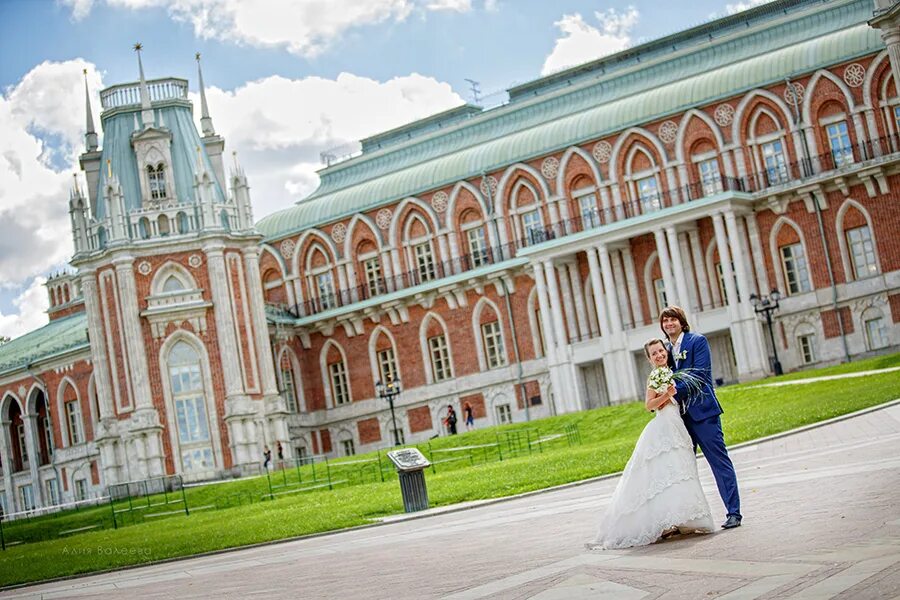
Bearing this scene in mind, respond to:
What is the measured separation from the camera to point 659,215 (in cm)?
4825

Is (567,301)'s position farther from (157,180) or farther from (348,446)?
(157,180)

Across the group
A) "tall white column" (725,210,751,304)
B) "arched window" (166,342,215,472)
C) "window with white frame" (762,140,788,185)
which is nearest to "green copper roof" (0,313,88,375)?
"arched window" (166,342,215,472)

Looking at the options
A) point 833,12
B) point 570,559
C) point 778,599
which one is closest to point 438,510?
point 570,559

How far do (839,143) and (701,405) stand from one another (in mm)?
39425

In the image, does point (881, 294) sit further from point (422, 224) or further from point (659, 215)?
point (422, 224)

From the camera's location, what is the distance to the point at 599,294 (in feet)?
163

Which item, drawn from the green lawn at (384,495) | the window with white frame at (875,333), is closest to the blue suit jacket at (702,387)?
the green lawn at (384,495)

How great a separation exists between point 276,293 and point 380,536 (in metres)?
45.1

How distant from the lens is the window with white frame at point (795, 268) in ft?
157

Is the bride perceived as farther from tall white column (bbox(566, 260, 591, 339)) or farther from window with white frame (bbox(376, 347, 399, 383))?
window with white frame (bbox(376, 347, 399, 383))

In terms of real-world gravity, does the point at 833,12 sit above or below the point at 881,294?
above

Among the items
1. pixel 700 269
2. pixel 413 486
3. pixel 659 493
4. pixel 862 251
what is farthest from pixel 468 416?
pixel 659 493

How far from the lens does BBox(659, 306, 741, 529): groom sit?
35.3ft

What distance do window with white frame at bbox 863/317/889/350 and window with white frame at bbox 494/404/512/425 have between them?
1511cm
